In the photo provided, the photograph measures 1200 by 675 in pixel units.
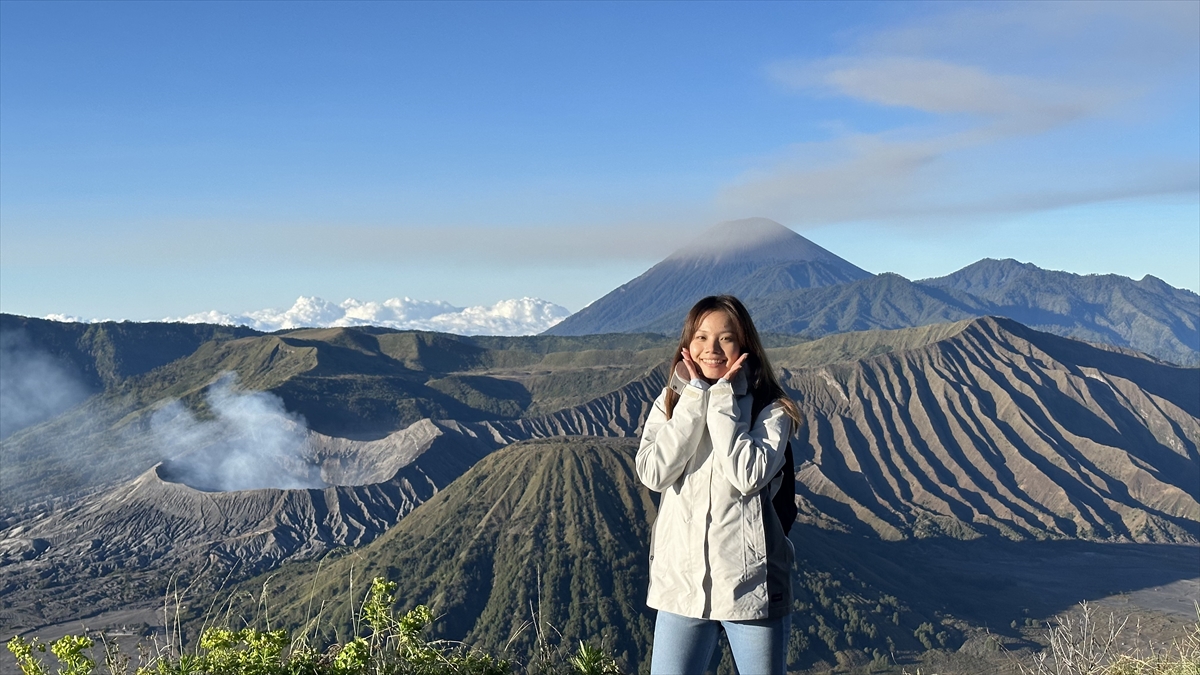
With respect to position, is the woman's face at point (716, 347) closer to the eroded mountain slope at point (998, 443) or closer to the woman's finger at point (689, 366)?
the woman's finger at point (689, 366)

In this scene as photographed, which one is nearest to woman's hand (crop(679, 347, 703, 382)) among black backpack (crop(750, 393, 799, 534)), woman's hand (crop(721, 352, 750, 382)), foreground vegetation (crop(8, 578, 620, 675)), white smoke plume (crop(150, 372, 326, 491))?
woman's hand (crop(721, 352, 750, 382))

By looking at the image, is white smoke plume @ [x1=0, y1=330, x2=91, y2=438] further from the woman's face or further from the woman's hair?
the woman's face

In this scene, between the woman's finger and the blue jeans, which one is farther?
the woman's finger

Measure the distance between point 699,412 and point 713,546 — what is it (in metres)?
0.76

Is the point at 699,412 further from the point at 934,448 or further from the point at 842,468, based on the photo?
the point at 934,448

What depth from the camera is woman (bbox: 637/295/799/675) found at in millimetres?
5191

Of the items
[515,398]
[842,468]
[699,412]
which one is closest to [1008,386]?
[842,468]

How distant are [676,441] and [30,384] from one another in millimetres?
204959

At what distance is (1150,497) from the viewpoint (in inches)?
4360

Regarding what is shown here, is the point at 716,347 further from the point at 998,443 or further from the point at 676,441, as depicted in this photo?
the point at 998,443

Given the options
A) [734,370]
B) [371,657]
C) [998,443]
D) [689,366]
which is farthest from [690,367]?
[998,443]

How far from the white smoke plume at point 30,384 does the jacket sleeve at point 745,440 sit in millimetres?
191327

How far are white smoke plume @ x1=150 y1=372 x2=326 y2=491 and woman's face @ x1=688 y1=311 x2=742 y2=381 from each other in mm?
111726

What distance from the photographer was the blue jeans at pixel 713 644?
529 cm
